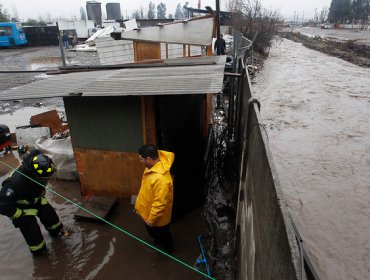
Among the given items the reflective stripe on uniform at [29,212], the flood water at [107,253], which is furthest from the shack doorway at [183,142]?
the reflective stripe on uniform at [29,212]

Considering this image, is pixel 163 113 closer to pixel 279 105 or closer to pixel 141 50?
pixel 141 50

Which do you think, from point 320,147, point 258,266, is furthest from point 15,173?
point 320,147

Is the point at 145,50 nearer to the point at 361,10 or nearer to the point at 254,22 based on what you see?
the point at 254,22

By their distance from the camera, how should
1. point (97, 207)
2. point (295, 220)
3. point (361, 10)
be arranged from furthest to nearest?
point (361, 10) → point (295, 220) → point (97, 207)

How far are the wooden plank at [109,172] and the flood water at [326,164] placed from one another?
9.60 feet

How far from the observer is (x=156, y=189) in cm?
A: 338

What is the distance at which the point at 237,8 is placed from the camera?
25.5 metres

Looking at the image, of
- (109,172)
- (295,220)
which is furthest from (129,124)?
(295,220)

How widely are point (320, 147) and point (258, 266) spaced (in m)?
6.71

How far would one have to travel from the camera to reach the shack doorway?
4.28 meters

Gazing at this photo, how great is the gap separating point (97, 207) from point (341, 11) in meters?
106

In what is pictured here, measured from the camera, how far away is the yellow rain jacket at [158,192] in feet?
11.1

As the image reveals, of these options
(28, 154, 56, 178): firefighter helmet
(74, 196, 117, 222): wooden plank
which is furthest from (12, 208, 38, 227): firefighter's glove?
(74, 196, 117, 222): wooden plank

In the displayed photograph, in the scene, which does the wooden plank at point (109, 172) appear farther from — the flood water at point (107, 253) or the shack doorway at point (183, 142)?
the shack doorway at point (183, 142)
